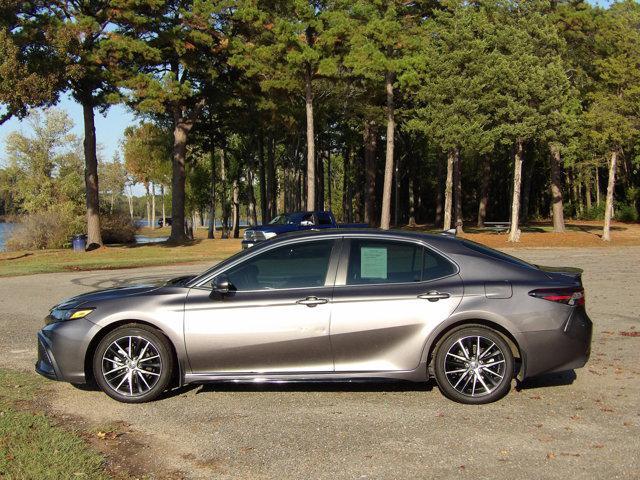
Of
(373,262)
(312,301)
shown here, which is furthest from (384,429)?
(373,262)

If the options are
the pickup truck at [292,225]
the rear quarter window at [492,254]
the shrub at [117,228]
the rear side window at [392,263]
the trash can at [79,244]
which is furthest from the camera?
the shrub at [117,228]

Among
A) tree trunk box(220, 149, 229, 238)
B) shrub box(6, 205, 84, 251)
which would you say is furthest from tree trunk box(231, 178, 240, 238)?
shrub box(6, 205, 84, 251)

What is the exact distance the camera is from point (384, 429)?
5176 millimetres

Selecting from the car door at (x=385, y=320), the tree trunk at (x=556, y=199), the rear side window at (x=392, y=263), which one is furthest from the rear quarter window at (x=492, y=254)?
the tree trunk at (x=556, y=199)

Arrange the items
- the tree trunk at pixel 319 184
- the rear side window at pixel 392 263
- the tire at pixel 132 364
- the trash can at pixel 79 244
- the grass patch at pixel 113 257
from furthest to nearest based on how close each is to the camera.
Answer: the tree trunk at pixel 319 184 → the trash can at pixel 79 244 → the grass patch at pixel 113 257 → the rear side window at pixel 392 263 → the tire at pixel 132 364

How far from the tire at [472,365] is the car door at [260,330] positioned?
41.2 inches

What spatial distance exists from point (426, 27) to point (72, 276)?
76.2ft

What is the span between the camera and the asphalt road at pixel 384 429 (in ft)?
14.5

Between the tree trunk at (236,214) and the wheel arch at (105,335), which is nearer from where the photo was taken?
the wheel arch at (105,335)

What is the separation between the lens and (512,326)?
18.9ft

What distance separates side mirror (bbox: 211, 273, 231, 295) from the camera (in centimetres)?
583

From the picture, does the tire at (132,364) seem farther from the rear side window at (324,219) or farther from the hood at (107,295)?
the rear side window at (324,219)

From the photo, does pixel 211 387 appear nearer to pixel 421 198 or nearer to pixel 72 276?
pixel 72 276

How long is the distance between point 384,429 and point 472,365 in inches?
44.9
